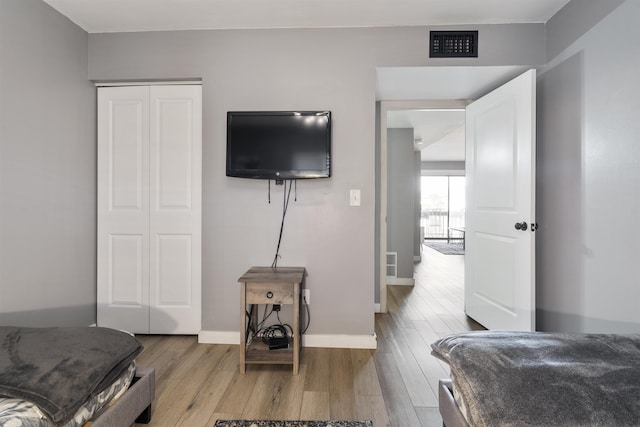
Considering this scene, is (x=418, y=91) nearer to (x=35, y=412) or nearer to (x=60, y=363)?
(x=60, y=363)

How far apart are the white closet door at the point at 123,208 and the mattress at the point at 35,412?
1539 mm

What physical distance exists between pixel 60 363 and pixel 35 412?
0.18 m

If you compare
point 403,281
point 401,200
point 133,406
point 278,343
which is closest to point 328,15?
point 278,343

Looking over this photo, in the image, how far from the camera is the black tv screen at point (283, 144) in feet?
7.63

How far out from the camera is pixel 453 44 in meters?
2.40

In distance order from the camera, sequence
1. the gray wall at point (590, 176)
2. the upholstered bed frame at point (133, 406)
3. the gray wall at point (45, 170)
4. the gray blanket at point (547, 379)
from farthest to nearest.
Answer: the gray wall at point (45, 170) → the gray wall at point (590, 176) → the upholstered bed frame at point (133, 406) → the gray blanket at point (547, 379)

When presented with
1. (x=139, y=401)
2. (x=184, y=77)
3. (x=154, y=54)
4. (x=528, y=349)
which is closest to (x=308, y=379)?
(x=139, y=401)

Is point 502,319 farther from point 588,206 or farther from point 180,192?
point 180,192

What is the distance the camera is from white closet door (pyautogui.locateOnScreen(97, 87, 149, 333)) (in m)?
2.60

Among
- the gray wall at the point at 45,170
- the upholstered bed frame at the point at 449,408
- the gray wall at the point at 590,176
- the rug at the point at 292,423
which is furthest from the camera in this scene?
the gray wall at the point at 45,170

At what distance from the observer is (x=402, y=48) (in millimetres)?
2404

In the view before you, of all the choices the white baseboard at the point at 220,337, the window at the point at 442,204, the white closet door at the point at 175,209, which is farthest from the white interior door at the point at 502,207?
the window at the point at 442,204

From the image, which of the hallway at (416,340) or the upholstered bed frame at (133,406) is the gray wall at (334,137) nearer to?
the hallway at (416,340)

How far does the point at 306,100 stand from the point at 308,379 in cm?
196
